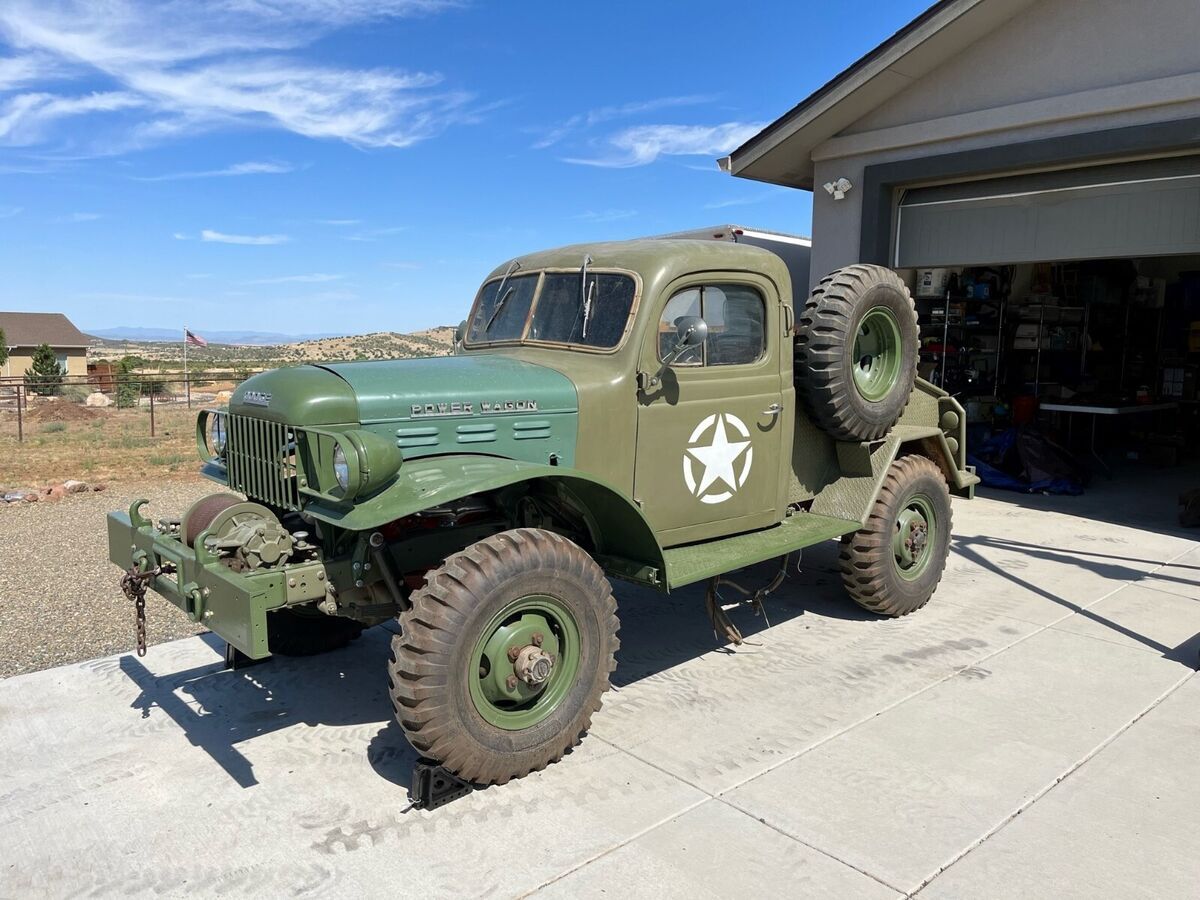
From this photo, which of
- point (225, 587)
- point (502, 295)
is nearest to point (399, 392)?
point (225, 587)

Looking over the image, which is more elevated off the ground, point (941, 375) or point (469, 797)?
point (941, 375)

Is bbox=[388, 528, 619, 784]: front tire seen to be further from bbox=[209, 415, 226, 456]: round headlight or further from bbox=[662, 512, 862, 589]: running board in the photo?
bbox=[209, 415, 226, 456]: round headlight

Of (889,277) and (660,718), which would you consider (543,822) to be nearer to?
(660,718)

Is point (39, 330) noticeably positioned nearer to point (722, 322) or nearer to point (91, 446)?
point (91, 446)

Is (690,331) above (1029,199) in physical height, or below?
below

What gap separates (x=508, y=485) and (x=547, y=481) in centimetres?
17

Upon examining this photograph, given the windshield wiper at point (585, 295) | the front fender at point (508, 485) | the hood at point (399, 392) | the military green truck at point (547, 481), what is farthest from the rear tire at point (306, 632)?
the windshield wiper at point (585, 295)

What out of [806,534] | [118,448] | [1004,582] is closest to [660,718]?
[806,534]

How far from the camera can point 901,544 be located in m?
5.55

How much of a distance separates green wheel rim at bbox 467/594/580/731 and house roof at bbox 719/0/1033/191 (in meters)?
7.32

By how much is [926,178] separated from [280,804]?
8.56 meters

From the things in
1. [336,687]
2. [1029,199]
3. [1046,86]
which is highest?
[1046,86]

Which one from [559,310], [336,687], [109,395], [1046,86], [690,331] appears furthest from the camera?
[109,395]

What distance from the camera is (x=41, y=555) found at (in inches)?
284
